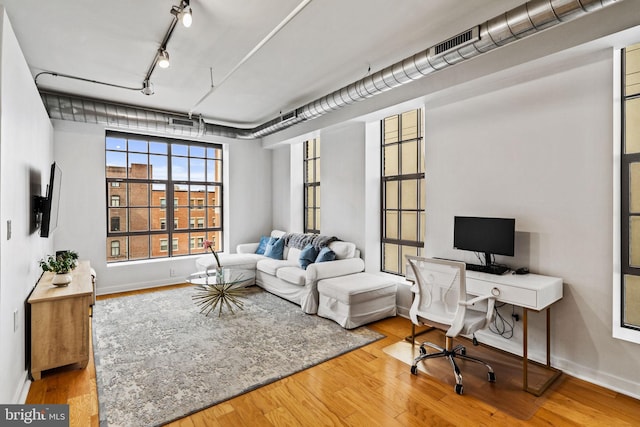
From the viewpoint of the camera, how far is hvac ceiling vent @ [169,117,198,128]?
5.35m

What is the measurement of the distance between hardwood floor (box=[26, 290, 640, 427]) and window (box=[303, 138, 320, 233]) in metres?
3.70

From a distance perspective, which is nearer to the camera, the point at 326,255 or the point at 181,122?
the point at 326,255

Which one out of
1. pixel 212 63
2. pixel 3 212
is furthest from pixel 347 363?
pixel 212 63

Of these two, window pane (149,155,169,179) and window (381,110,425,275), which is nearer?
window (381,110,425,275)

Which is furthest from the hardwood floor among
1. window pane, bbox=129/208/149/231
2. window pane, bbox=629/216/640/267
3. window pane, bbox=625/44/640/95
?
window pane, bbox=129/208/149/231

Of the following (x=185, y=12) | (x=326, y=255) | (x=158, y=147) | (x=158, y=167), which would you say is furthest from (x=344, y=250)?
(x=158, y=147)

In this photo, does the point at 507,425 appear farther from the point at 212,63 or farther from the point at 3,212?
the point at 212,63

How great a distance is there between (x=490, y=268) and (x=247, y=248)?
450 cm

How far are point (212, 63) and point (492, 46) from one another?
2770 mm

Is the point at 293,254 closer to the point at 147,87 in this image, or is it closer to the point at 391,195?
the point at 391,195

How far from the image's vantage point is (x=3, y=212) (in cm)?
206

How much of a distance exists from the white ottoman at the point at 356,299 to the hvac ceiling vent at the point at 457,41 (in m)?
2.59

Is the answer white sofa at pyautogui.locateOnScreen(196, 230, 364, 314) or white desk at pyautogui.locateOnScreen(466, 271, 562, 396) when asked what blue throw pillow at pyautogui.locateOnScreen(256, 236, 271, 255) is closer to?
white sofa at pyautogui.locateOnScreen(196, 230, 364, 314)

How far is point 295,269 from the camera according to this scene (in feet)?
15.9
